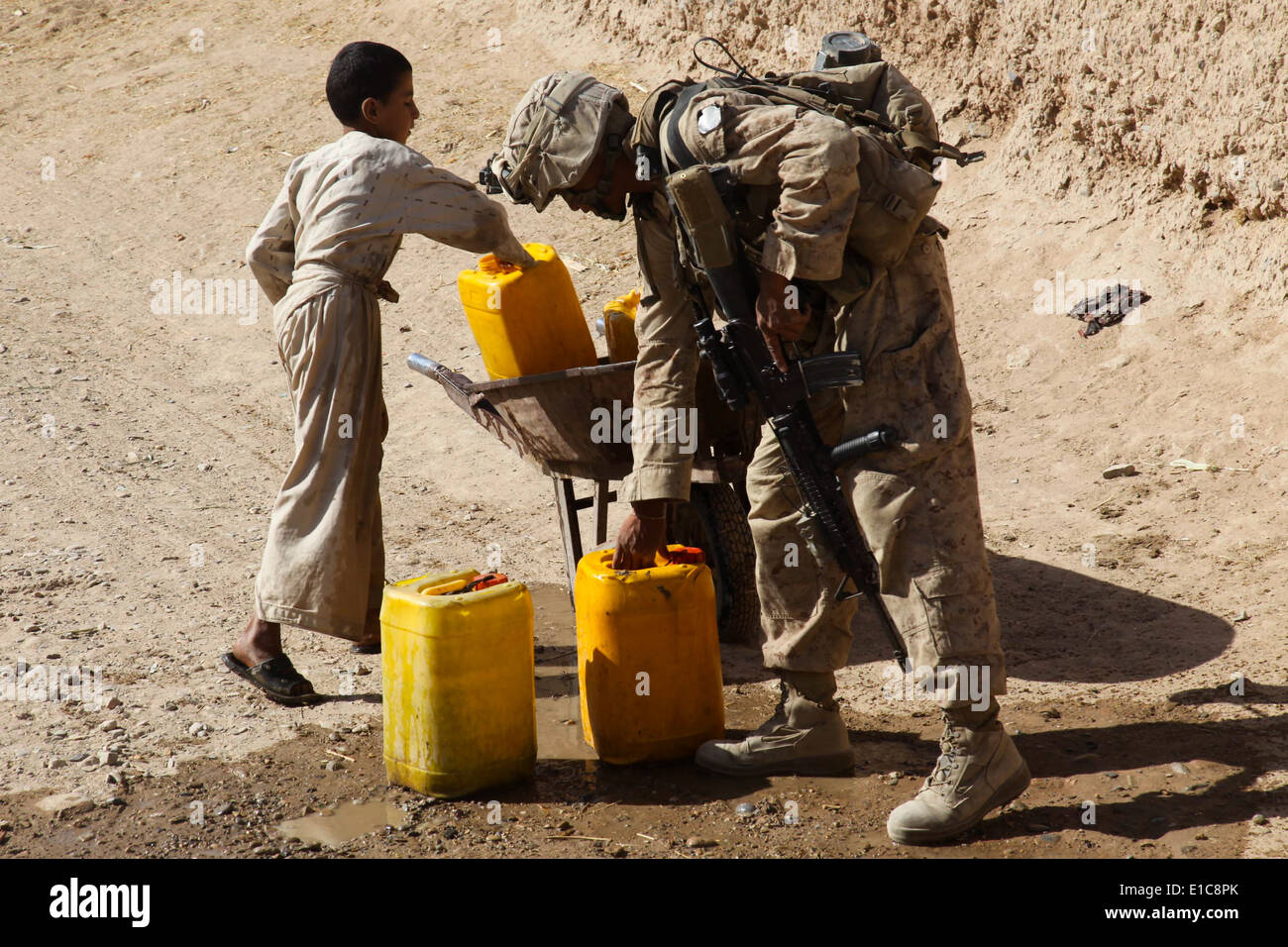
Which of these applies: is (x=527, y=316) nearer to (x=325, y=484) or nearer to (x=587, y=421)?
(x=587, y=421)

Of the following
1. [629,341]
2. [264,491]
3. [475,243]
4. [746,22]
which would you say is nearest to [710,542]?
[629,341]

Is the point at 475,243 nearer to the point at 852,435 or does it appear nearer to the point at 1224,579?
the point at 852,435

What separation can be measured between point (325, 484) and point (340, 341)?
0.51 metres

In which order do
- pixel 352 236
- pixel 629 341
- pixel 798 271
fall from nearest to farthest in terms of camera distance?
1. pixel 798 271
2. pixel 352 236
3. pixel 629 341

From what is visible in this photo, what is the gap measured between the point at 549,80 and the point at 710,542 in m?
1.93

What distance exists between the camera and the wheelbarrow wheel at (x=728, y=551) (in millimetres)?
4953

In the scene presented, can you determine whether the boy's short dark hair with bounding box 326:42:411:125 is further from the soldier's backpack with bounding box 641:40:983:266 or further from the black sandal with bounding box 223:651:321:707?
the black sandal with bounding box 223:651:321:707

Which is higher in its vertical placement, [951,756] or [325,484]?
[325,484]

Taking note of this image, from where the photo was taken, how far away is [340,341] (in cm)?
447

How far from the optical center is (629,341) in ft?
15.8

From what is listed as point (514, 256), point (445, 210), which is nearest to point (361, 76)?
point (445, 210)

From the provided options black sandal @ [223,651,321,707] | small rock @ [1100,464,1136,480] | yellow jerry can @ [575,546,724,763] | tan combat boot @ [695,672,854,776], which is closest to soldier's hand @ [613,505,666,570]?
yellow jerry can @ [575,546,724,763]

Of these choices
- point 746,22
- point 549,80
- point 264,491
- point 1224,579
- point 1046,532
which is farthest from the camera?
point 746,22

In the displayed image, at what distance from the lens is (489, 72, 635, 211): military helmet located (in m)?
3.69
